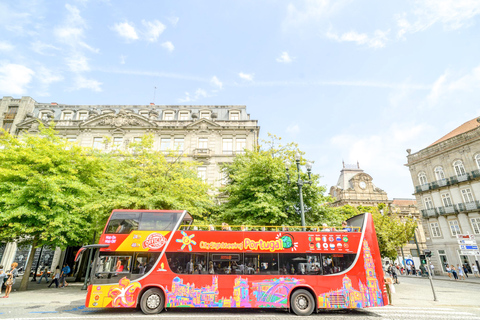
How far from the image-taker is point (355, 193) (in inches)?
2100

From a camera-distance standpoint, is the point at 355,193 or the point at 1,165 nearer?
the point at 1,165

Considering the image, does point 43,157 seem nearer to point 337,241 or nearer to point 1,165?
point 1,165

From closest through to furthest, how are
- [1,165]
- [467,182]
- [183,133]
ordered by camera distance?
[1,165] → [467,182] → [183,133]

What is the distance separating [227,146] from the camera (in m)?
30.1

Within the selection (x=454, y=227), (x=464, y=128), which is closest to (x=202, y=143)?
(x=454, y=227)

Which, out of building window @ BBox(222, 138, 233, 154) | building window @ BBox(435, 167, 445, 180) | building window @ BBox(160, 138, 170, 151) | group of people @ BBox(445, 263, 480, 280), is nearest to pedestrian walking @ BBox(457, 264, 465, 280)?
group of people @ BBox(445, 263, 480, 280)

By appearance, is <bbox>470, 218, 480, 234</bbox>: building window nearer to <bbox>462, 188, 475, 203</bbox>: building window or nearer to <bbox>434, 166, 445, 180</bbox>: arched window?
<bbox>462, 188, 475, 203</bbox>: building window

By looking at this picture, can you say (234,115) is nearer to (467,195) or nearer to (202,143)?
(202,143)

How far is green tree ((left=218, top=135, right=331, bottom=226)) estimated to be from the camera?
55.3ft

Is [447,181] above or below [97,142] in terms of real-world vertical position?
below

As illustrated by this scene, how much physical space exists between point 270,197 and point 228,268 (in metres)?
7.31

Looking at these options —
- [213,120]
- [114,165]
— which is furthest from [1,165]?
[213,120]

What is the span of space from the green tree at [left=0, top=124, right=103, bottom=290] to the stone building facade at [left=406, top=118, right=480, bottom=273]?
3754cm

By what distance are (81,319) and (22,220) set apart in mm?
10705
